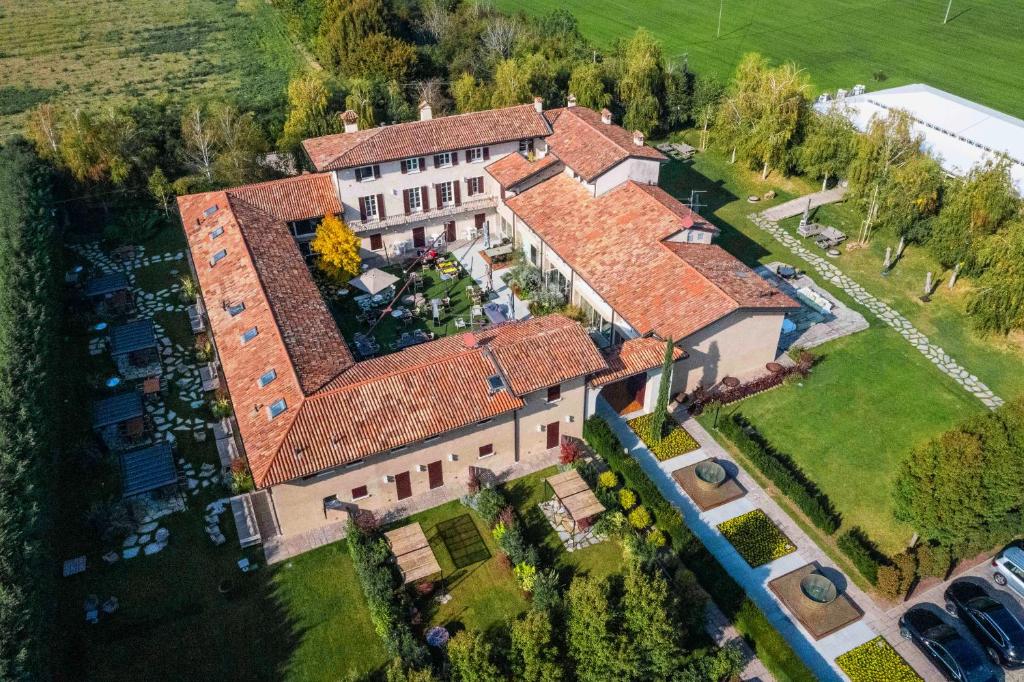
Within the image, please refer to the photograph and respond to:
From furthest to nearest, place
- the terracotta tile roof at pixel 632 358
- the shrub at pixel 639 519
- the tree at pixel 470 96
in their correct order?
the tree at pixel 470 96 < the terracotta tile roof at pixel 632 358 < the shrub at pixel 639 519

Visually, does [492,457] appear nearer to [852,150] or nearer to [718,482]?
[718,482]

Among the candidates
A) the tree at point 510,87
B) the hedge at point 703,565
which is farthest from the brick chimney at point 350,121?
the hedge at point 703,565

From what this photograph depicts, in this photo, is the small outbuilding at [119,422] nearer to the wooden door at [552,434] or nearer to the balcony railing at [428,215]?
the balcony railing at [428,215]

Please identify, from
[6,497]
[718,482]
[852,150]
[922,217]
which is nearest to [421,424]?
[718,482]

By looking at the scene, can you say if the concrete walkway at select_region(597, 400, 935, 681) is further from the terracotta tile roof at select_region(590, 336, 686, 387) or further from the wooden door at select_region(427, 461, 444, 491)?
the wooden door at select_region(427, 461, 444, 491)

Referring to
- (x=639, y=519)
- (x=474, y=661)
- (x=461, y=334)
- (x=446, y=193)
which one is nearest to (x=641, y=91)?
(x=446, y=193)

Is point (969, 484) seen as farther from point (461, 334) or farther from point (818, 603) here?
point (461, 334)
